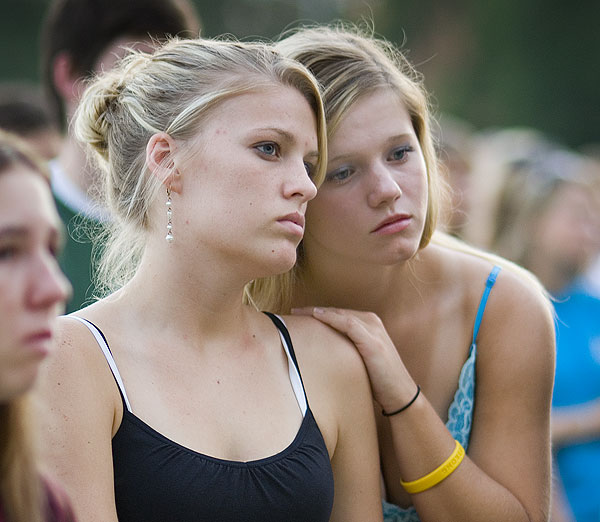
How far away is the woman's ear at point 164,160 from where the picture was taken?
2008 millimetres

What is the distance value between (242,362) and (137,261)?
40 centimetres

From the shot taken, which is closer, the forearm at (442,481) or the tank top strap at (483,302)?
the forearm at (442,481)

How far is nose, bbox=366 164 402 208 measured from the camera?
2.26 meters

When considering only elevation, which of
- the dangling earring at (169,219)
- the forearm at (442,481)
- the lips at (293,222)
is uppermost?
the lips at (293,222)

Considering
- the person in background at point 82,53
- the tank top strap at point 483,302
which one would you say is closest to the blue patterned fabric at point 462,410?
the tank top strap at point 483,302

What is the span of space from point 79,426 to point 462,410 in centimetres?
114

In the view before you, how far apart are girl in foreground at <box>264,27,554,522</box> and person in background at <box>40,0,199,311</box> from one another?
0.90 m

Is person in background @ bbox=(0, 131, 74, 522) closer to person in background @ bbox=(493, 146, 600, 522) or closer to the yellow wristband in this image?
the yellow wristband

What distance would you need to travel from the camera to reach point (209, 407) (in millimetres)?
1962

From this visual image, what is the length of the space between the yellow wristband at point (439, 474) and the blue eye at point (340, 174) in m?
0.75

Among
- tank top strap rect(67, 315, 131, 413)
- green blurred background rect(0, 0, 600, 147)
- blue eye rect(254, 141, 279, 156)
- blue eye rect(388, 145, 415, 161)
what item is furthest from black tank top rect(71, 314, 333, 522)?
green blurred background rect(0, 0, 600, 147)

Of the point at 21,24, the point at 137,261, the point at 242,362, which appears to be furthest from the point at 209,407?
the point at 21,24

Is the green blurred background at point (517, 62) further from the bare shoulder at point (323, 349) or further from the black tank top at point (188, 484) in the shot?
the black tank top at point (188, 484)

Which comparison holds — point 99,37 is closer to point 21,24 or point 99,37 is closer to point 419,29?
point 21,24
